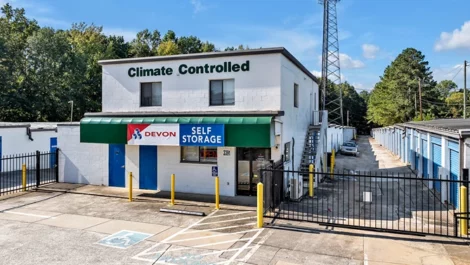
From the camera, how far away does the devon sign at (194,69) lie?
1480 centimetres

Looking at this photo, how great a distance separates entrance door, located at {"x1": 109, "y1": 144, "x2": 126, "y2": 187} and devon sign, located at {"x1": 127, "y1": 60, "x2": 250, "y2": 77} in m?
3.79

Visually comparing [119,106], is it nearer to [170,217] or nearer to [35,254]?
[170,217]

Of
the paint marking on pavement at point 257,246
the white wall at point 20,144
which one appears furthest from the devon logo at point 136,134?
the white wall at point 20,144

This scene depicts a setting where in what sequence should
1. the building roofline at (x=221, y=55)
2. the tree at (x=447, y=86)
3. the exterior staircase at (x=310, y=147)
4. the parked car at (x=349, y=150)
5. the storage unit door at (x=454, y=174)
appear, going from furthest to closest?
the tree at (x=447, y=86)
the parked car at (x=349, y=150)
the exterior staircase at (x=310, y=147)
the building roofline at (x=221, y=55)
the storage unit door at (x=454, y=174)

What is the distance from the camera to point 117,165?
672 inches

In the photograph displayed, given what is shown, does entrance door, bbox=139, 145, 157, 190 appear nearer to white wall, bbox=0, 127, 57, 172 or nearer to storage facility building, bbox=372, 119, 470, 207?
white wall, bbox=0, 127, 57, 172

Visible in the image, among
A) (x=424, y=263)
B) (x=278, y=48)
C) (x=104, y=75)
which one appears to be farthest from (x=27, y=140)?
(x=424, y=263)

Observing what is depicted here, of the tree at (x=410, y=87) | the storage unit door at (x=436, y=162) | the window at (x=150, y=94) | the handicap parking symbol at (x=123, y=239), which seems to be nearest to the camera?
the handicap parking symbol at (x=123, y=239)

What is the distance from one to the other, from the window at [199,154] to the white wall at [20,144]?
11641mm

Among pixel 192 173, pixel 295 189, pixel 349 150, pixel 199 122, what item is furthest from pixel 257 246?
pixel 349 150

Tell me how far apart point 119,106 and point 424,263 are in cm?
1439

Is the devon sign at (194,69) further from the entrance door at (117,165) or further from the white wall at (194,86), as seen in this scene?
the entrance door at (117,165)

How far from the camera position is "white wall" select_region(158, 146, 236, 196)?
15008 mm

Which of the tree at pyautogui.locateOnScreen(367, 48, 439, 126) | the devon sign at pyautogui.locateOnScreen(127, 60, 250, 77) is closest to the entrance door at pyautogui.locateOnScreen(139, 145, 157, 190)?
the devon sign at pyautogui.locateOnScreen(127, 60, 250, 77)
